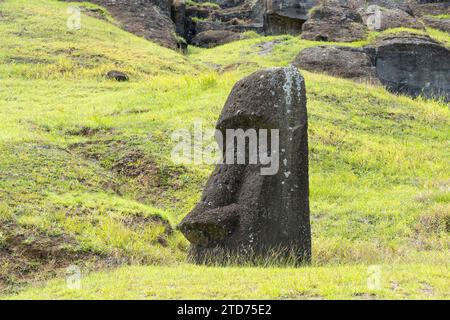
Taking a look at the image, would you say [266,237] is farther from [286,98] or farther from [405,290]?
[405,290]

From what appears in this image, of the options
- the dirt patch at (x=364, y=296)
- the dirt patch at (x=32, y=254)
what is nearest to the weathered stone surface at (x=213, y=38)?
the dirt patch at (x=32, y=254)

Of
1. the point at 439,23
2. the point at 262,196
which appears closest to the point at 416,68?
the point at 439,23

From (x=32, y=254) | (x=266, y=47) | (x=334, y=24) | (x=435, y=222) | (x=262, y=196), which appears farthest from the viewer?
(x=266, y=47)

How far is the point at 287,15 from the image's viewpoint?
141 ft

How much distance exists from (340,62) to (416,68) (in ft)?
12.2

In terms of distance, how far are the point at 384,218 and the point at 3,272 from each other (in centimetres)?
767

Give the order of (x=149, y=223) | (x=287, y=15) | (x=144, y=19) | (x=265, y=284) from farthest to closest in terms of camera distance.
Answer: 1. (x=287, y=15)
2. (x=144, y=19)
3. (x=149, y=223)
4. (x=265, y=284)

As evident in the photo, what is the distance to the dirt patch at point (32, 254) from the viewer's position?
9.70 meters

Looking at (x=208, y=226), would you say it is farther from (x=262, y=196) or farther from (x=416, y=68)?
(x=416, y=68)

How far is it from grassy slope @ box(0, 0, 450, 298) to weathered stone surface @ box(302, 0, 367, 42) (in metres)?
8.34

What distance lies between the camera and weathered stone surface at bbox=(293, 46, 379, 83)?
1164 inches

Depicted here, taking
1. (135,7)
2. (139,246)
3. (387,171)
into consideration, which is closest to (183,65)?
(135,7)

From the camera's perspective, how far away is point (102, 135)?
59.6ft
